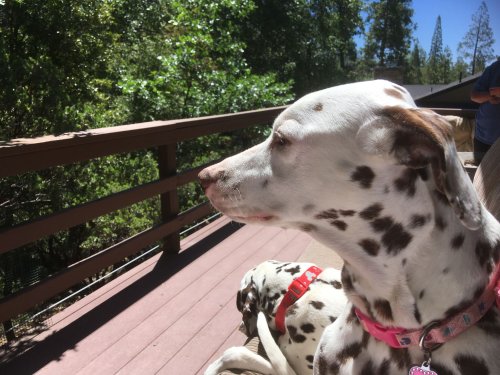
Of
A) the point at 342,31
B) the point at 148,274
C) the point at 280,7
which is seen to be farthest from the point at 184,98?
the point at 342,31

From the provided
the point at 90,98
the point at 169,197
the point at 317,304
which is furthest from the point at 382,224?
the point at 90,98

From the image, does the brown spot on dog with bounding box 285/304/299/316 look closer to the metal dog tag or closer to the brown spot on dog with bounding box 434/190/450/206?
the metal dog tag

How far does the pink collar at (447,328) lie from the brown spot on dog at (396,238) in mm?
213

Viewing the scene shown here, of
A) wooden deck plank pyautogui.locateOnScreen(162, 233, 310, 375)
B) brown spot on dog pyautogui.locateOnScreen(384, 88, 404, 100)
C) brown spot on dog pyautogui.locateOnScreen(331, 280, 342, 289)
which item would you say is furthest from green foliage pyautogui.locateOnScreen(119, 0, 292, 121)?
brown spot on dog pyautogui.locateOnScreen(384, 88, 404, 100)

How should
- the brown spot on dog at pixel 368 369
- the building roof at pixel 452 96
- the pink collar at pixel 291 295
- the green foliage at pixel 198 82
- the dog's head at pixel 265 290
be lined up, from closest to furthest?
the brown spot on dog at pixel 368 369 < the pink collar at pixel 291 295 < the dog's head at pixel 265 290 < the green foliage at pixel 198 82 < the building roof at pixel 452 96

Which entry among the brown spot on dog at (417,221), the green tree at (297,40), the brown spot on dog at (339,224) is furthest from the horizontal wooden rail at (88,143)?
the green tree at (297,40)

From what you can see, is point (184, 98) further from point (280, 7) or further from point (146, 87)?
point (280, 7)

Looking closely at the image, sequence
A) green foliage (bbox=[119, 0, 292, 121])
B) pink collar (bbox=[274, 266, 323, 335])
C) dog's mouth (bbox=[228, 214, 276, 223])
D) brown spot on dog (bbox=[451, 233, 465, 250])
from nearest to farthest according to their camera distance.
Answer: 1. brown spot on dog (bbox=[451, 233, 465, 250])
2. dog's mouth (bbox=[228, 214, 276, 223])
3. pink collar (bbox=[274, 266, 323, 335])
4. green foliage (bbox=[119, 0, 292, 121])

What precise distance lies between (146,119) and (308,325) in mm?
7774

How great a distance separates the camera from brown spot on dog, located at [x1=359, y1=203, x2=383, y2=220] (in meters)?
1.23

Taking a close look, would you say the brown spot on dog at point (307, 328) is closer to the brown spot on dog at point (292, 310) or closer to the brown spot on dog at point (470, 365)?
the brown spot on dog at point (292, 310)

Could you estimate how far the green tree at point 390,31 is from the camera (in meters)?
47.5

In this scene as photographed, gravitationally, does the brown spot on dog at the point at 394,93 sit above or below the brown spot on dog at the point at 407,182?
above

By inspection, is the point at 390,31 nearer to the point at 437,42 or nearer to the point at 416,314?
the point at 437,42
